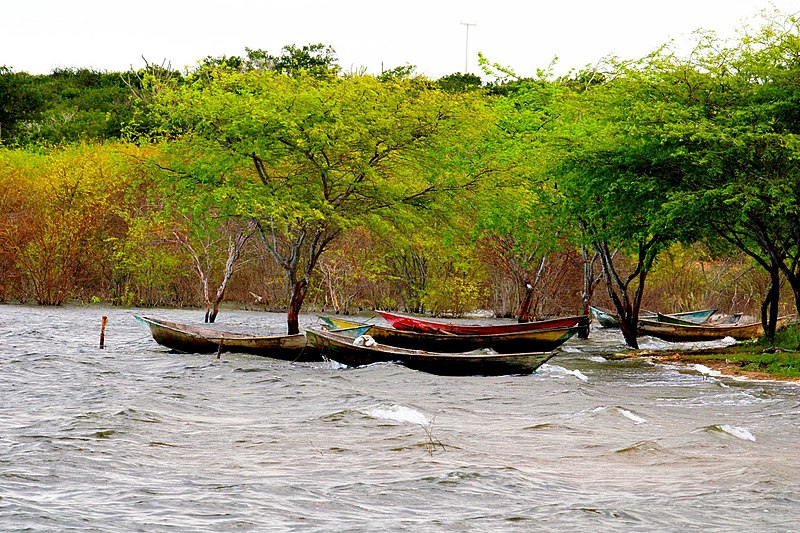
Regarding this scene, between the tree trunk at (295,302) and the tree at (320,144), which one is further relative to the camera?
the tree trunk at (295,302)

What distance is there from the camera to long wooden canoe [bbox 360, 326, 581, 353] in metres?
27.2

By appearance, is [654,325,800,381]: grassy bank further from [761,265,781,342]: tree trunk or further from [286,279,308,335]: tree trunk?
[286,279,308,335]: tree trunk

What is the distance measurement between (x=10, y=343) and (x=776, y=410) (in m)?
20.5

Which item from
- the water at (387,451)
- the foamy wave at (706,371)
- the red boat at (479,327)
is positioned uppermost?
the red boat at (479,327)

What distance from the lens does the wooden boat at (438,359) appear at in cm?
2139

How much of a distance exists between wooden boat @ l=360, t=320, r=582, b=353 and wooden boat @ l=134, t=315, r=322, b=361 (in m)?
3.98

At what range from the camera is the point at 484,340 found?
89.0ft

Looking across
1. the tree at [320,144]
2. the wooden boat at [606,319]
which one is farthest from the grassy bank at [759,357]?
the wooden boat at [606,319]

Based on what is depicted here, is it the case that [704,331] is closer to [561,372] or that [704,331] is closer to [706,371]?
[706,371]

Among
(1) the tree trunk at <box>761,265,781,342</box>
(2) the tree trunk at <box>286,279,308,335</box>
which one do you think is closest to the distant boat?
(1) the tree trunk at <box>761,265,781,342</box>

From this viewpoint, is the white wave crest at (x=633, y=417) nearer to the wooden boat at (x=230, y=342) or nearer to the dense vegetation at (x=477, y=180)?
the dense vegetation at (x=477, y=180)

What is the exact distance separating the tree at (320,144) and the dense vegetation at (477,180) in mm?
68

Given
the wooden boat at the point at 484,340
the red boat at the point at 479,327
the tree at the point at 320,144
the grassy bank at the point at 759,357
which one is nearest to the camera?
the grassy bank at the point at 759,357

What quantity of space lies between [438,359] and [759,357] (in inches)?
345
